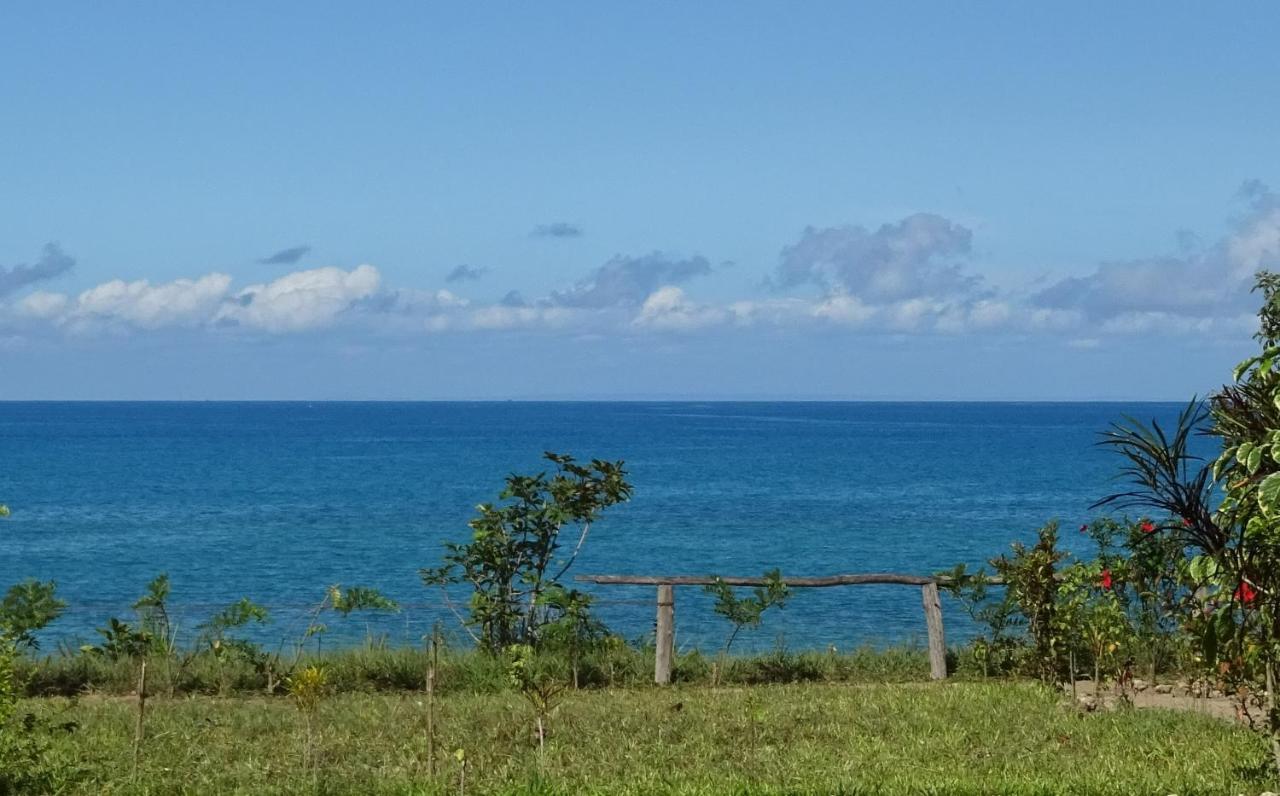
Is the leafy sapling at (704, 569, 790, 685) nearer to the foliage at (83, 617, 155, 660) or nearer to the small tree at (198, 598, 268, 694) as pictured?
the small tree at (198, 598, 268, 694)

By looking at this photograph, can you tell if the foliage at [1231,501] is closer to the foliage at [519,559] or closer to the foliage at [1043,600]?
the foliage at [1043,600]

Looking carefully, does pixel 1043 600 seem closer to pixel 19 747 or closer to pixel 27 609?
pixel 19 747

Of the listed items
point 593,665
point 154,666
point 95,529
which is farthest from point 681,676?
point 95,529

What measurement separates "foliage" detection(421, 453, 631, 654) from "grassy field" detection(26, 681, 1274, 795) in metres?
2.09

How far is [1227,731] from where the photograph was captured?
1155 centimetres

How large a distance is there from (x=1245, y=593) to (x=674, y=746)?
14.6 ft

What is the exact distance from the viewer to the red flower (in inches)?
306

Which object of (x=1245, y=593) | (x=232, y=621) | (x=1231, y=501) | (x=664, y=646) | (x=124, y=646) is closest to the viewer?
(x=1231, y=501)

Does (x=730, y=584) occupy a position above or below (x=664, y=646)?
above

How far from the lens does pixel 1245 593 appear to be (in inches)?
326

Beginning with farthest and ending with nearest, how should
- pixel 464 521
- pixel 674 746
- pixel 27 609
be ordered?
1. pixel 464 521
2. pixel 27 609
3. pixel 674 746

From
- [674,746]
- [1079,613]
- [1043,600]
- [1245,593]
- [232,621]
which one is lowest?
[674,746]

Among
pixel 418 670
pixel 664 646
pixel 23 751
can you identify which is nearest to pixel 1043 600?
pixel 664 646

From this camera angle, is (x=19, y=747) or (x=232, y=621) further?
(x=232, y=621)
